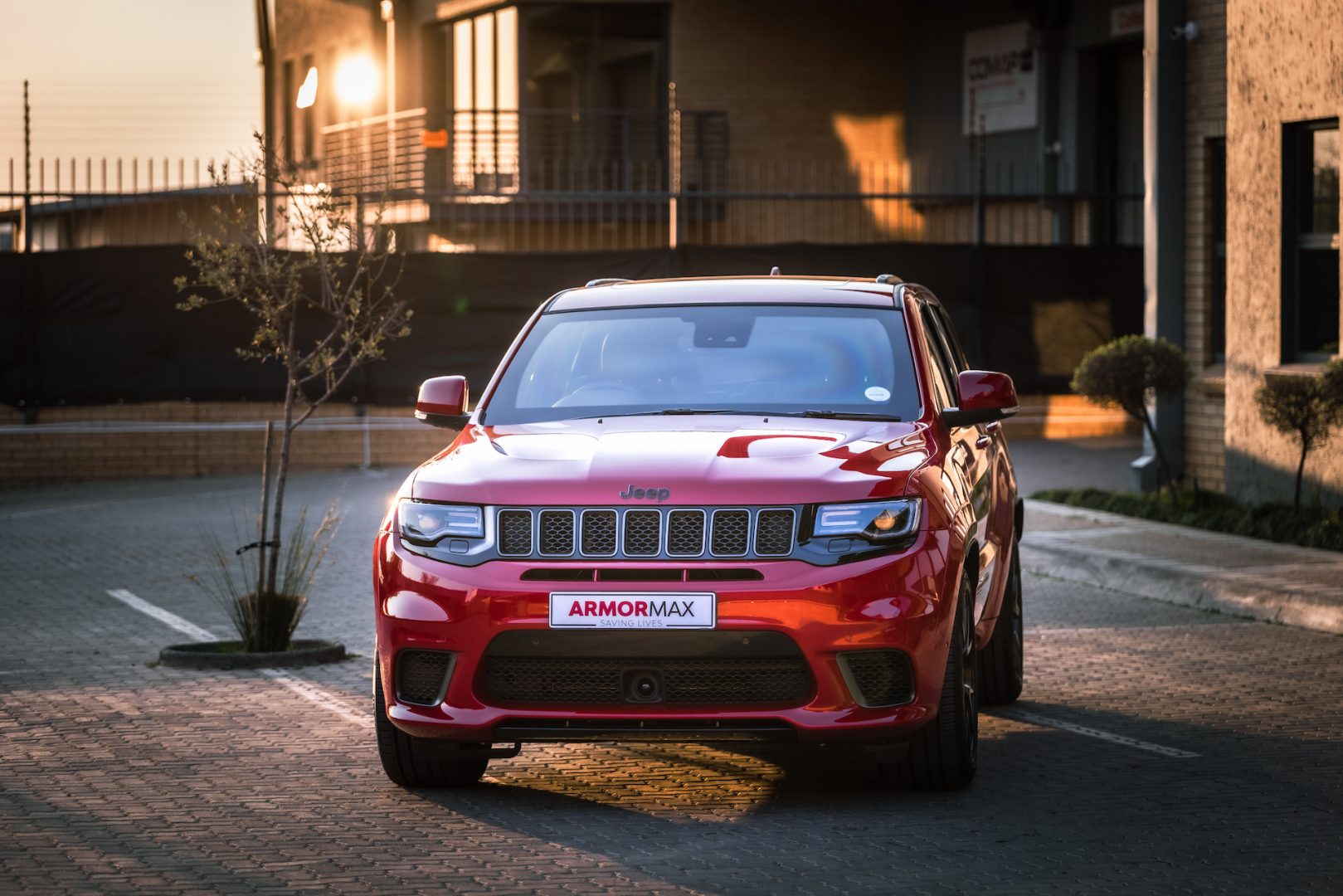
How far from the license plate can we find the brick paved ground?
0.64m

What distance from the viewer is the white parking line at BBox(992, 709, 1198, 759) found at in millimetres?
7867

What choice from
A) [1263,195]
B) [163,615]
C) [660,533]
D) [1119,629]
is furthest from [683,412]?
[1263,195]

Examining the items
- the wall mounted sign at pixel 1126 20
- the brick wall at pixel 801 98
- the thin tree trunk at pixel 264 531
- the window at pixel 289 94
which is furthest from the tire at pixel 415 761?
the window at pixel 289 94

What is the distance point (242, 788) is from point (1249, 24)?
36.6 feet

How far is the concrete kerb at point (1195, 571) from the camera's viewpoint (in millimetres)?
11586

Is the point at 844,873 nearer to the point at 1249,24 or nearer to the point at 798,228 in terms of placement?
the point at 1249,24

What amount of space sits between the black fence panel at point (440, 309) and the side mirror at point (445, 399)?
551 inches

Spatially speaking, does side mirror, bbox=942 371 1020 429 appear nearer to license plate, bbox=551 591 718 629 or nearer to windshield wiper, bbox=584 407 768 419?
A: windshield wiper, bbox=584 407 768 419

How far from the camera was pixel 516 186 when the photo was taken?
28.4 m

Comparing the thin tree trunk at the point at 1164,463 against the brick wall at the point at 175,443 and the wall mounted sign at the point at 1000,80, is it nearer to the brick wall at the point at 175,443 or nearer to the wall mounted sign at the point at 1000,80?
the brick wall at the point at 175,443

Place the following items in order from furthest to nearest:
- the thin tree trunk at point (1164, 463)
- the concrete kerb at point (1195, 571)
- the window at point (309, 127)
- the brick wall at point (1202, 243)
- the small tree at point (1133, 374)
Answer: the window at point (309, 127) → the brick wall at point (1202, 243) → the thin tree trunk at point (1164, 463) → the small tree at point (1133, 374) → the concrete kerb at point (1195, 571)

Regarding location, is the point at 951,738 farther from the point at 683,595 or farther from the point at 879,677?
the point at 683,595

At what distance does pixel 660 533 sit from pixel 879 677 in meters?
0.81

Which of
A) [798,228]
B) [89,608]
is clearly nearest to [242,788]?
[89,608]
